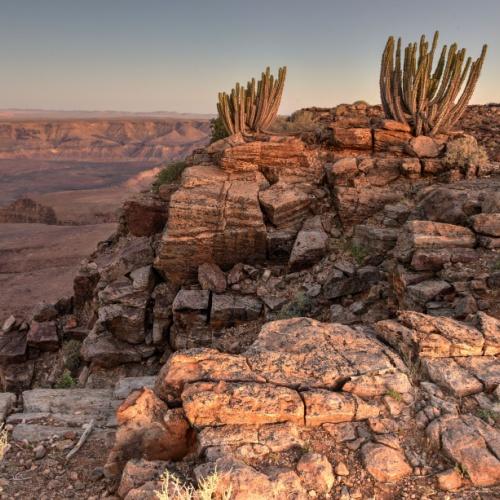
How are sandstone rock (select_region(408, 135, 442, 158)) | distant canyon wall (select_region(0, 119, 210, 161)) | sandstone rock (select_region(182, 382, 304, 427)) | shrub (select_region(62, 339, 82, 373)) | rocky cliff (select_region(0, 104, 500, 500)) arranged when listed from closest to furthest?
rocky cliff (select_region(0, 104, 500, 500)) → sandstone rock (select_region(182, 382, 304, 427)) → sandstone rock (select_region(408, 135, 442, 158)) → shrub (select_region(62, 339, 82, 373)) → distant canyon wall (select_region(0, 119, 210, 161))

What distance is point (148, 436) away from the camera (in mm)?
3682

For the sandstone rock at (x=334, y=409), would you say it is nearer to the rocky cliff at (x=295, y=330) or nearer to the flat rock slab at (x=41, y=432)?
the rocky cliff at (x=295, y=330)

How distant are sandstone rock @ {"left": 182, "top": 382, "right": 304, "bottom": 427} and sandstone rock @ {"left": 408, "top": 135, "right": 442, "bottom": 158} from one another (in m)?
8.23

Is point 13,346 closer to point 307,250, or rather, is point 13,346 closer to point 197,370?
point 307,250

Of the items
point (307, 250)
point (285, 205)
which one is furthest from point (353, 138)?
point (307, 250)

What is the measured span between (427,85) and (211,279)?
313 inches

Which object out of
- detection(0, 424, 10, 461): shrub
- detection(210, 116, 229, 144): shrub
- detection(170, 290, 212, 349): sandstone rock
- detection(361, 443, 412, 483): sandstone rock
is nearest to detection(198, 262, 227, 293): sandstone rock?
detection(170, 290, 212, 349): sandstone rock

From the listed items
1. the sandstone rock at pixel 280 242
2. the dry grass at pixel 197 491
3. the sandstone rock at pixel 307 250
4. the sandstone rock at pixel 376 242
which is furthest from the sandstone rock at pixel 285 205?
the dry grass at pixel 197 491

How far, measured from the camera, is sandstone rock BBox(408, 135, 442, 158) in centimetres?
1012

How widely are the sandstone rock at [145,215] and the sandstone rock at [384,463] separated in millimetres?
9117

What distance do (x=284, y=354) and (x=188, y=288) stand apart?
545 centimetres

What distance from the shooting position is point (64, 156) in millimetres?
86125

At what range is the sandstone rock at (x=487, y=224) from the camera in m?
6.70

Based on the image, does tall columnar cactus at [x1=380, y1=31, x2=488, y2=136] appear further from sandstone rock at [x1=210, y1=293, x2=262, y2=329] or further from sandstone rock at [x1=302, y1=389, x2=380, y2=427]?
sandstone rock at [x1=302, y1=389, x2=380, y2=427]
